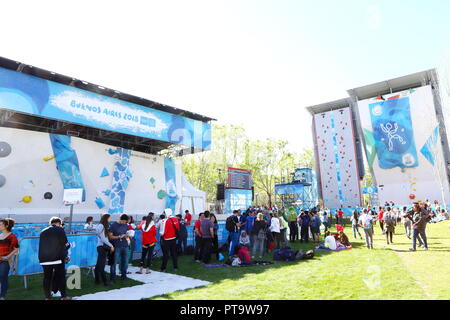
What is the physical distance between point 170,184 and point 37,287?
16.0m

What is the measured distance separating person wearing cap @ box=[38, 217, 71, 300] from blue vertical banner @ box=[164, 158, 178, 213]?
16957mm

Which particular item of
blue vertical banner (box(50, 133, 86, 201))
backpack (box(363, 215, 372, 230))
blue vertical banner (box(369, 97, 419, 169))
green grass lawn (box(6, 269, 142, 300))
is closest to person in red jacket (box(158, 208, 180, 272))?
green grass lawn (box(6, 269, 142, 300))

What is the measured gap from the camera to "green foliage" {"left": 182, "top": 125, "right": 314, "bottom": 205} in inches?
1545

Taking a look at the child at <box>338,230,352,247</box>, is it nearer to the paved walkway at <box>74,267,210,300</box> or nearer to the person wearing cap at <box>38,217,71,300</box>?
the paved walkway at <box>74,267,210,300</box>

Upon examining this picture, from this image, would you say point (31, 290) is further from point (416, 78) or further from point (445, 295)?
point (416, 78)

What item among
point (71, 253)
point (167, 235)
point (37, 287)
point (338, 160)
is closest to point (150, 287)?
point (167, 235)

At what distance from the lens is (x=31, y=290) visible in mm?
6379

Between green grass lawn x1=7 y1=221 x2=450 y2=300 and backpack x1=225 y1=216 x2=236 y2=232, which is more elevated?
backpack x1=225 y1=216 x2=236 y2=232

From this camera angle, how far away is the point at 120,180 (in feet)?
64.0

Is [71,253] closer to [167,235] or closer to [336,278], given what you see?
[167,235]

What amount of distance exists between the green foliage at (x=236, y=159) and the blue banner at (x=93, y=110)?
15.3 metres

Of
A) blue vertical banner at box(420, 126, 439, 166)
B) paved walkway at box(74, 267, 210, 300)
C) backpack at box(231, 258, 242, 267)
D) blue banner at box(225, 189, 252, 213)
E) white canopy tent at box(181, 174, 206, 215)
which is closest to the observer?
paved walkway at box(74, 267, 210, 300)

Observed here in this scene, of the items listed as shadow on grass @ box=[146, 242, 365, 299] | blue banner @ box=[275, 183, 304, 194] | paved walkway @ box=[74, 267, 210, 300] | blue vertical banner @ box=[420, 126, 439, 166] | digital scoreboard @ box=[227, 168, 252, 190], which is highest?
blue vertical banner @ box=[420, 126, 439, 166]
